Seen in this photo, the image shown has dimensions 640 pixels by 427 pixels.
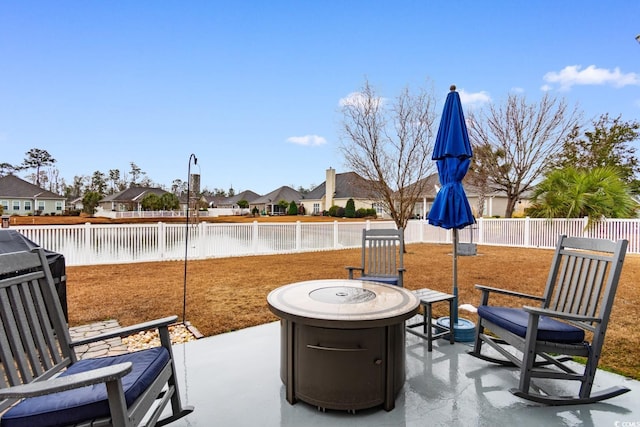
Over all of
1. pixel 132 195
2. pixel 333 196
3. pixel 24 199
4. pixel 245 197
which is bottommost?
pixel 24 199

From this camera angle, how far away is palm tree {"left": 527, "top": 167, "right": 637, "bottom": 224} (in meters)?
9.95

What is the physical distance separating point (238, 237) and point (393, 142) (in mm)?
6166

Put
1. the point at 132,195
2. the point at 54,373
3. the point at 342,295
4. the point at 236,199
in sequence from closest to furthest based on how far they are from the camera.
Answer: the point at 54,373
the point at 342,295
the point at 132,195
the point at 236,199

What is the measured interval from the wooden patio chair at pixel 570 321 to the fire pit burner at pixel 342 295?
1080mm

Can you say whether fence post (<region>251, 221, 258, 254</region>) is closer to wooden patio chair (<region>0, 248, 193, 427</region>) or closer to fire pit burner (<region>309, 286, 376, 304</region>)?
fire pit burner (<region>309, 286, 376, 304</region>)

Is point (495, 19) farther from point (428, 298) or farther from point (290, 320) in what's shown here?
point (290, 320)

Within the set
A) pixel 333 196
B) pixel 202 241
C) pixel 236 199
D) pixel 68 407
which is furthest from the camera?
pixel 236 199

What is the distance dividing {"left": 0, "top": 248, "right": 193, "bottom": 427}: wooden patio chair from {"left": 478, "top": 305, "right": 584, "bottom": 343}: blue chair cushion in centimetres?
240

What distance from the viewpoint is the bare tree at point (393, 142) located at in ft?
34.0

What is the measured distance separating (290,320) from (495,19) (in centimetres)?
995

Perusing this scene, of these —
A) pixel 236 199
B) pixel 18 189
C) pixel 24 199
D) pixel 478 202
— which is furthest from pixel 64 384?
pixel 236 199

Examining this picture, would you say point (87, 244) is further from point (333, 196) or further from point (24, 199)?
point (24, 199)

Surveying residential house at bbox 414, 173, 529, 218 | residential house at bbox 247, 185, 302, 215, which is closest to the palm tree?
residential house at bbox 414, 173, 529, 218

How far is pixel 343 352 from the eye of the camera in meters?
1.92
